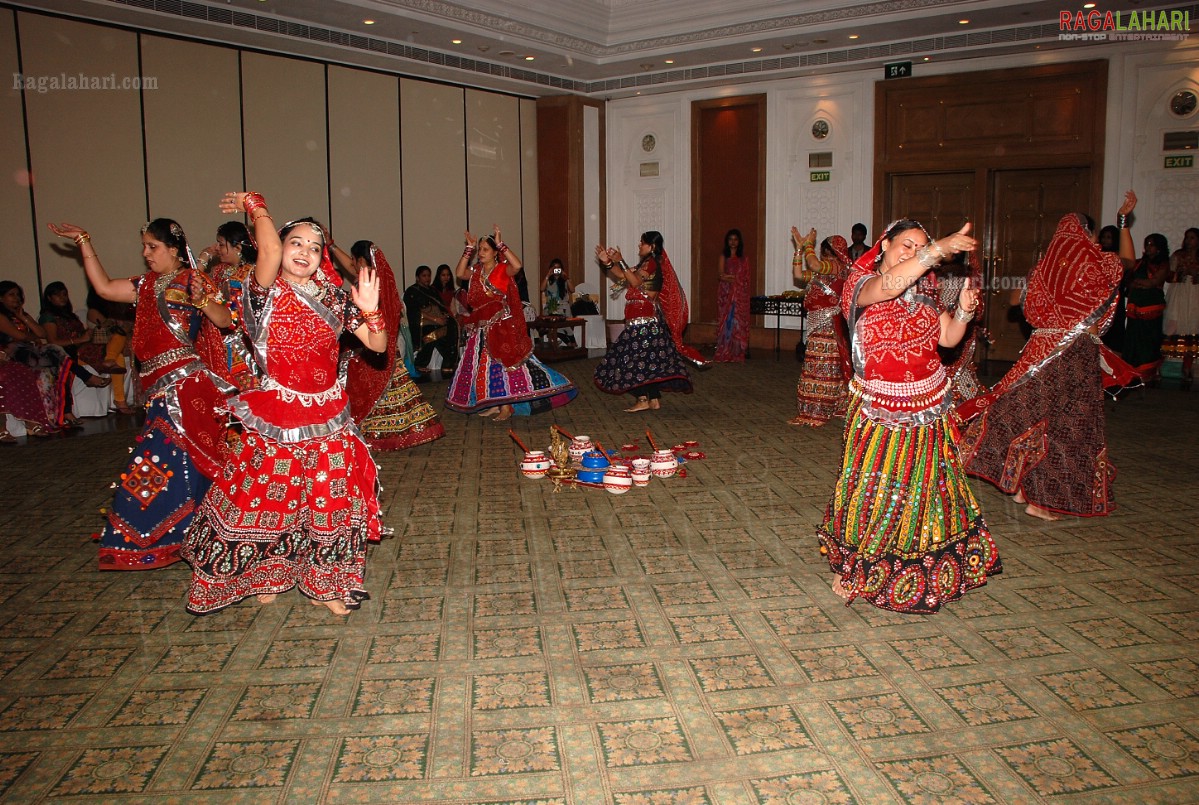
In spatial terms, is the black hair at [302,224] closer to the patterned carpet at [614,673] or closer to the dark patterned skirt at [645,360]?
the patterned carpet at [614,673]

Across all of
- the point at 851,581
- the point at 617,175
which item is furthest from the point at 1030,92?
the point at 851,581

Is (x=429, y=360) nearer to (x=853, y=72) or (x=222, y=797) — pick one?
(x=853, y=72)

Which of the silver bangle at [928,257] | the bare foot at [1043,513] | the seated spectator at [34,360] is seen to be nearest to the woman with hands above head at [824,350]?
the bare foot at [1043,513]

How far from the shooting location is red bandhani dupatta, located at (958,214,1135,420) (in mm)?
4191

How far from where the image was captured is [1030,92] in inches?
394

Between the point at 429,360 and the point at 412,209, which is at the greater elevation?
the point at 412,209

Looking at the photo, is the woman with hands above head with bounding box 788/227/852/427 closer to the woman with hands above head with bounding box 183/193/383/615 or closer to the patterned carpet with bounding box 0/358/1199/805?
the patterned carpet with bounding box 0/358/1199/805

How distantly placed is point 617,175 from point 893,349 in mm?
10325

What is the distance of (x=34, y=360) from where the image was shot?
6.97 m

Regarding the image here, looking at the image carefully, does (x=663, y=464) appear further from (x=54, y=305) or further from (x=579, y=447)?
(x=54, y=305)

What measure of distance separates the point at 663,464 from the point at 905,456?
2.19m

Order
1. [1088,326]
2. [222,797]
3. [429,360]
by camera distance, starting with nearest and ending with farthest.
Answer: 1. [222,797]
2. [1088,326]
3. [429,360]

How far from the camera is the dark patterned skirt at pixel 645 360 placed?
7.26 m

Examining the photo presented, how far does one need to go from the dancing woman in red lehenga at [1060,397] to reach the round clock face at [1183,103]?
630 cm
